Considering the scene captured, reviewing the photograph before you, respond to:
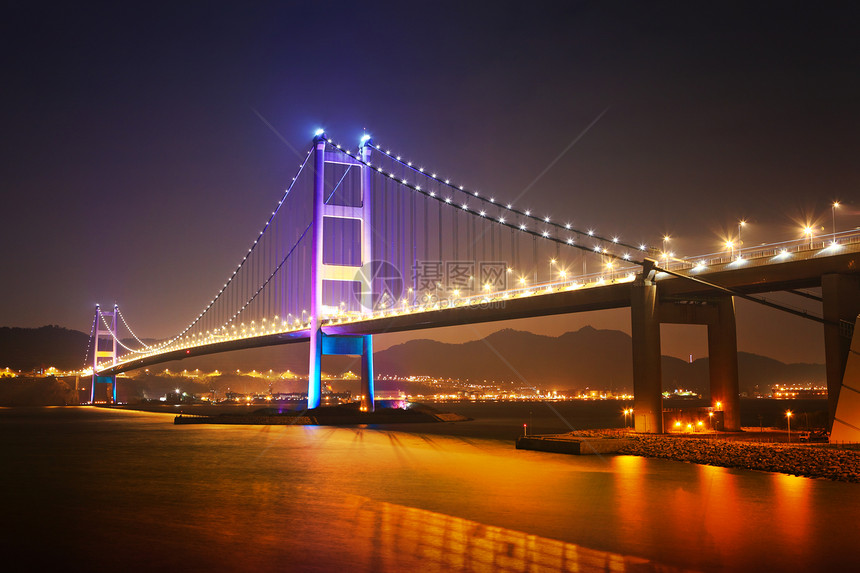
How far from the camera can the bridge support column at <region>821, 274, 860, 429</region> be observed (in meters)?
22.0

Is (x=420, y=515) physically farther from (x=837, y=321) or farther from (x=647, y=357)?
(x=647, y=357)

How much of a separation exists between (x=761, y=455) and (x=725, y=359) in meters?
11.7

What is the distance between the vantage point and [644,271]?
2905 centimetres

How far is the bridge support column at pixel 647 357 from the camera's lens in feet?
94.4

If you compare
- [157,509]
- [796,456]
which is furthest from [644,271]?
[157,509]

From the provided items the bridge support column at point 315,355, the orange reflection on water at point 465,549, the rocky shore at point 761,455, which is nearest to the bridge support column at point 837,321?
the rocky shore at point 761,455

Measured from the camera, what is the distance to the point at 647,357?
28812mm

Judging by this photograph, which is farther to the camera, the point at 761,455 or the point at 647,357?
the point at 647,357

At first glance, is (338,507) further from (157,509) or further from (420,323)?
(420,323)

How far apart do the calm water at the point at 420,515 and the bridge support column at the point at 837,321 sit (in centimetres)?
547

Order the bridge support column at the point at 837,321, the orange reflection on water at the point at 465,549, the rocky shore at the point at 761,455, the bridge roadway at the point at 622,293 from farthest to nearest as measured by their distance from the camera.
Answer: the bridge roadway at the point at 622,293 < the bridge support column at the point at 837,321 < the rocky shore at the point at 761,455 < the orange reflection on water at the point at 465,549

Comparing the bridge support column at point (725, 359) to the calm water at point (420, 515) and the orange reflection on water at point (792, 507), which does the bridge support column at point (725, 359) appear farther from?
the orange reflection on water at point (792, 507)

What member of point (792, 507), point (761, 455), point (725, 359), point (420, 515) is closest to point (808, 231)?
point (761, 455)

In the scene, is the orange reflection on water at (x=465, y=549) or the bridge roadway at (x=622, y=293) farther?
the bridge roadway at (x=622, y=293)
